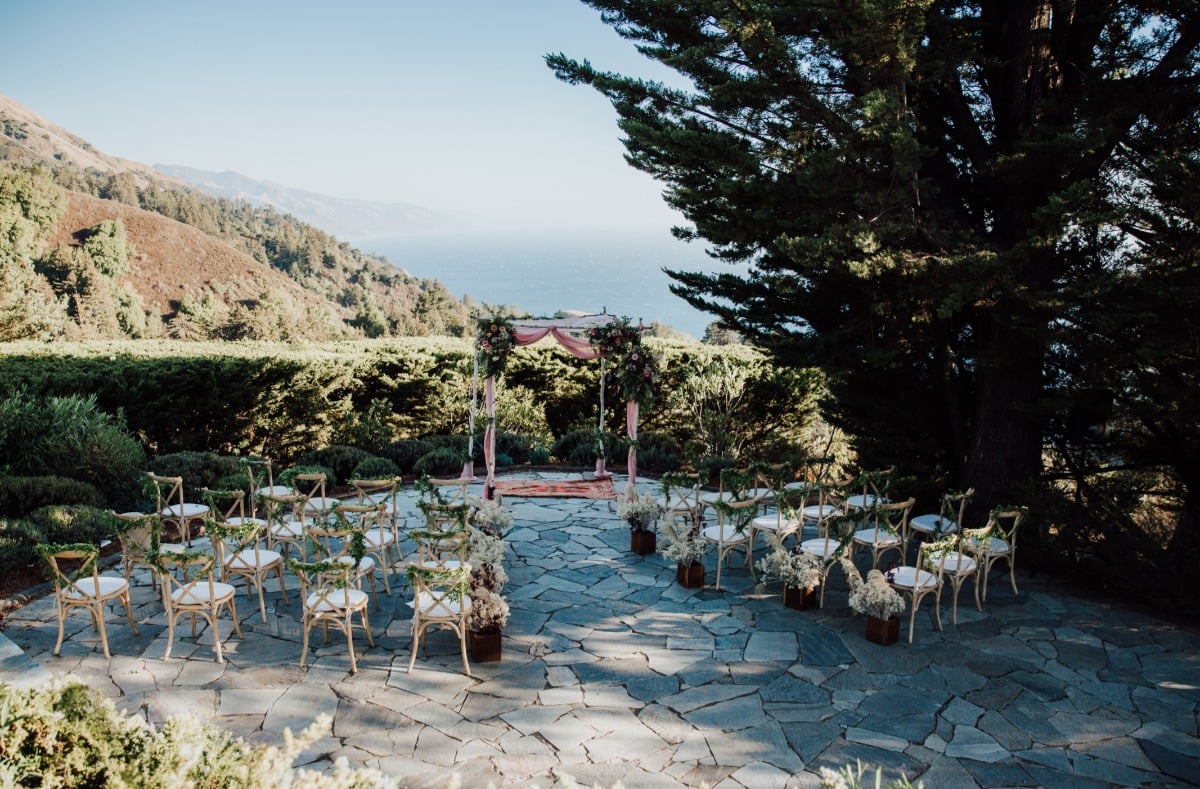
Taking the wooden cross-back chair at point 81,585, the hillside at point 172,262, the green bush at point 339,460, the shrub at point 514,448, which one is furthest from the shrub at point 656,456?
the hillside at point 172,262

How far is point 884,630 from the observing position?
18.5 ft

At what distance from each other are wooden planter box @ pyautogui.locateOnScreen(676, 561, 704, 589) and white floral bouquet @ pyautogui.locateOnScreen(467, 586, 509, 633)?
203 cm

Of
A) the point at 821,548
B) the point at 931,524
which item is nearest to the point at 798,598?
the point at 821,548

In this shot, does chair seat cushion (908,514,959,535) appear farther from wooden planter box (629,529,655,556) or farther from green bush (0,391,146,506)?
green bush (0,391,146,506)

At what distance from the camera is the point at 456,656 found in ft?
17.7

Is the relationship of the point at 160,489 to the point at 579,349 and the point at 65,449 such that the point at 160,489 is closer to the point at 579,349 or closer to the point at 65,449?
the point at 65,449

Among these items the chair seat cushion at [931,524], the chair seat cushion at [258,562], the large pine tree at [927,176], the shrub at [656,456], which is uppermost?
the large pine tree at [927,176]

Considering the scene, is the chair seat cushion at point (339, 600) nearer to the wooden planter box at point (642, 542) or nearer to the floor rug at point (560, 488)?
the wooden planter box at point (642, 542)

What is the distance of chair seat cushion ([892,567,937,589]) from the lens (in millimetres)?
5762

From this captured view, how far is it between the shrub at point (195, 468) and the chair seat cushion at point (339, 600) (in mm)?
3992

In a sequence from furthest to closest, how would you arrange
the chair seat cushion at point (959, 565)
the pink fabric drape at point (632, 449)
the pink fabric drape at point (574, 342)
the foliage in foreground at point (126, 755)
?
the pink fabric drape at point (574, 342) < the pink fabric drape at point (632, 449) < the chair seat cushion at point (959, 565) < the foliage in foreground at point (126, 755)

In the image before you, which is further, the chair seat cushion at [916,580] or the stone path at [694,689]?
the chair seat cushion at [916,580]

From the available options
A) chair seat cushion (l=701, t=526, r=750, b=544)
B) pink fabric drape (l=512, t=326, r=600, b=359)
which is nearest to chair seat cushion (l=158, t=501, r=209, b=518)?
pink fabric drape (l=512, t=326, r=600, b=359)

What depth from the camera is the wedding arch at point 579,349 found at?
973 cm
